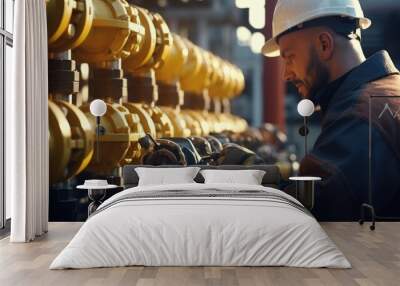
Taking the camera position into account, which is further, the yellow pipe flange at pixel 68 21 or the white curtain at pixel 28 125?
the yellow pipe flange at pixel 68 21

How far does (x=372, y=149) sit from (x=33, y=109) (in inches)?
143

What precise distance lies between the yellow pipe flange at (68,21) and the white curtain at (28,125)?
0.33 m

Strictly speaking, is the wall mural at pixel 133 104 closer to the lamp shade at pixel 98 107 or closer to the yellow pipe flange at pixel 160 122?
the yellow pipe flange at pixel 160 122

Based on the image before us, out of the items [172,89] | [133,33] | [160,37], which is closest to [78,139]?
[172,89]

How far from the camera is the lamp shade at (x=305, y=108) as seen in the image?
7.78 m

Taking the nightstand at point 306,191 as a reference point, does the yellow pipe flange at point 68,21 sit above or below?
above

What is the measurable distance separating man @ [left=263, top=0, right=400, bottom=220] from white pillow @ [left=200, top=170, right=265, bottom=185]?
28.8 inches

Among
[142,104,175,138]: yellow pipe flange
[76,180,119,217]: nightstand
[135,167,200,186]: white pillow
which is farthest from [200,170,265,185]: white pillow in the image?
[76,180,119,217]: nightstand

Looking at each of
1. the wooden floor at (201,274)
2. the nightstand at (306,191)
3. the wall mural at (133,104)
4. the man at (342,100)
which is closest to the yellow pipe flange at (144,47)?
the wall mural at (133,104)

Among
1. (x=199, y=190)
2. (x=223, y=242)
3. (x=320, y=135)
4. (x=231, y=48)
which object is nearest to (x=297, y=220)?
(x=223, y=242)

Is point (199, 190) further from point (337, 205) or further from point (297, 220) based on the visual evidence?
point (337, 205)

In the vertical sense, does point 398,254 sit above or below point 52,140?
below

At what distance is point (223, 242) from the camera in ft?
17.2

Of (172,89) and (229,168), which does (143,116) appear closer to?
(172,89)
